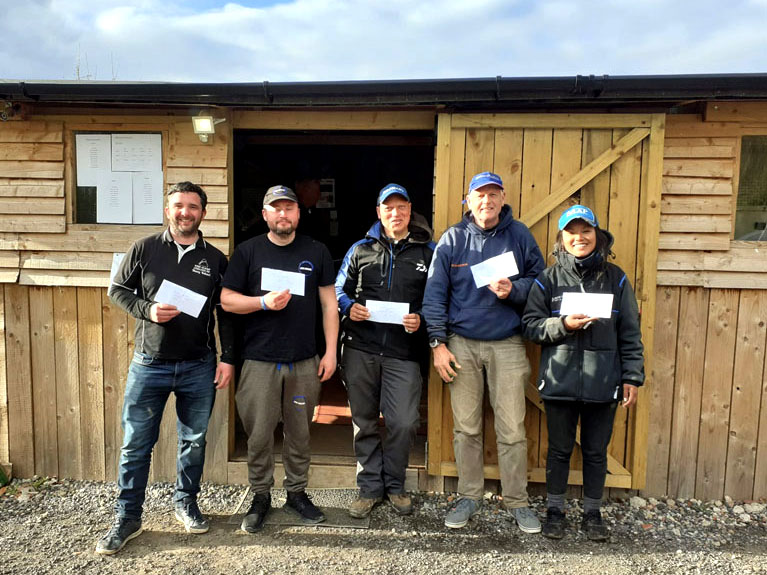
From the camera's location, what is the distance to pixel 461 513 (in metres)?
3.67

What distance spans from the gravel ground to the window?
191cm

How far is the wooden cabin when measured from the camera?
12.2 ft

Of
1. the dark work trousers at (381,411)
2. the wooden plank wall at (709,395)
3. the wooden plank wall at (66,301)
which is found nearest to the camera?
the dark work trousers at (381,411)

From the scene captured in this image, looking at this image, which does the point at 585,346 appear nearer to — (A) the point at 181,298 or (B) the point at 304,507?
(B) the point at 304,507

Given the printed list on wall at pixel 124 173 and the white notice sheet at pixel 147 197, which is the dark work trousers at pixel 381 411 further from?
the printed list on wall at pixel 124 173

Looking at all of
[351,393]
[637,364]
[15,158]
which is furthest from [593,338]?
[15,158]

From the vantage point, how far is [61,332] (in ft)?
13.6

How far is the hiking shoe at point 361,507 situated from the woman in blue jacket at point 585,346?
45.2 inches

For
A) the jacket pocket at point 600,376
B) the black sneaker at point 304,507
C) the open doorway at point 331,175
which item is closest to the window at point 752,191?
the jacket pocket at point 600,376

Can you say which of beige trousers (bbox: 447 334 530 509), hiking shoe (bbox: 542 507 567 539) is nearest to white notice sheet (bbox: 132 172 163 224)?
beige trousers (bbox: 447 334 530 509)

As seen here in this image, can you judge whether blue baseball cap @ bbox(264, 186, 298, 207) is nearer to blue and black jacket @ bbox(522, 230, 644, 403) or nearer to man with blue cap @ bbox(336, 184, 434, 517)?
man with blue cap @ bbox(336, 184, 434, 517)

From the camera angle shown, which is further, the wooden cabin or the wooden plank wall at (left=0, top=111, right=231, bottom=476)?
the wooden plank wall at (left=0, top=111, right=231, bottom=476)

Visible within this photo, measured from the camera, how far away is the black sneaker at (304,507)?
3670 mm

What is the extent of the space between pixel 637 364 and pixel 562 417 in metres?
0.54
